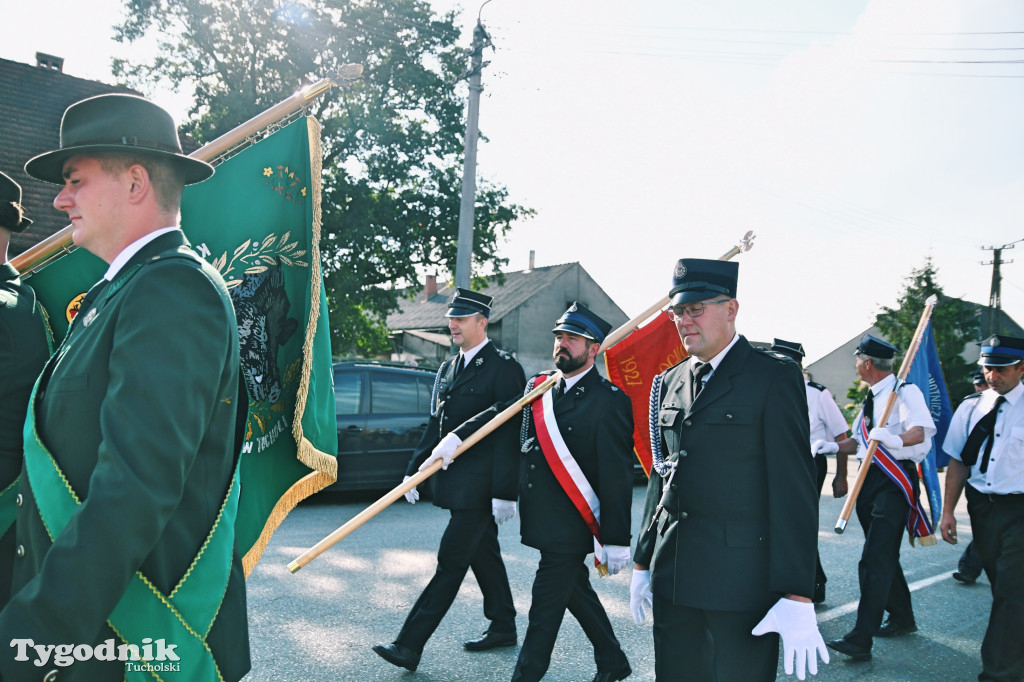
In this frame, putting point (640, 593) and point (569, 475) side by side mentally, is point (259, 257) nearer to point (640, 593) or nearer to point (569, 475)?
point (569, 475)

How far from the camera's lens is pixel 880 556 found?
189 inches

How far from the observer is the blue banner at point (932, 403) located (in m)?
5.62

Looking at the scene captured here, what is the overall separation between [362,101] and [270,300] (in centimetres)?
2114

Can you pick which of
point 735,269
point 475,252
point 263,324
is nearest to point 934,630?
point 735,269

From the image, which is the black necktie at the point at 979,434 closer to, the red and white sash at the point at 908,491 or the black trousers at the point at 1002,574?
the black trousers at the point at 1002,574

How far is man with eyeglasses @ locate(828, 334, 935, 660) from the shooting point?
4.71 meters

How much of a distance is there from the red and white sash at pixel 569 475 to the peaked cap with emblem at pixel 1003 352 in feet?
9.00

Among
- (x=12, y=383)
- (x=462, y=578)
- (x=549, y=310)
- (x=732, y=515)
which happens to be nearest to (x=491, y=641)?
(x=462, y=578)

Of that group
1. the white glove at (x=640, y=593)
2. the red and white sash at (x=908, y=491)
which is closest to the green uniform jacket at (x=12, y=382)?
the white glove at (x=640, y=593)

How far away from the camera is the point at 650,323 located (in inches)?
203

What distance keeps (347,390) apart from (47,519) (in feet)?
25.4

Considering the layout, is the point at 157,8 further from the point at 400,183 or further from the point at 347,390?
the point at 347,390

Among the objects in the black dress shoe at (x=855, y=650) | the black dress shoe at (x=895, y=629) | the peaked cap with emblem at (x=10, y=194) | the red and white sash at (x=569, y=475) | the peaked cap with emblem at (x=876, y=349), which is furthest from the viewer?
the peaked cap with emblem at (x=876, y=349)

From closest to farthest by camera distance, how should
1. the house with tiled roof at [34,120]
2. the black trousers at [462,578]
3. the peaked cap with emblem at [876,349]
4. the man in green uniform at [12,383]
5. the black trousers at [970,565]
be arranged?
the man in green uniform at [12,383] < the black trousers at [462,578] < the peaked cap with emblem at [876,349] < the black trousers at [970,565] < the house with tiled roof at [34,120]
